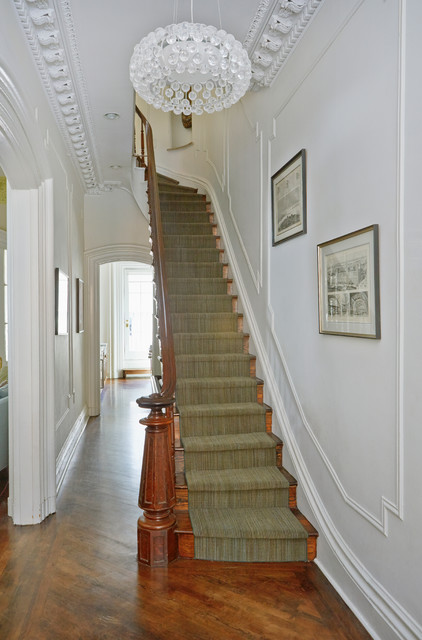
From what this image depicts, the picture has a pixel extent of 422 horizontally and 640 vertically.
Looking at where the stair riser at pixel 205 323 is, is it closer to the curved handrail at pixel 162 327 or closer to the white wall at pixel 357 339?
the white wall at pixel 357 339

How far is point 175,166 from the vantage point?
286 inches

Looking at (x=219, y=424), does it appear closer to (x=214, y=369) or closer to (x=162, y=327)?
(x=214, y=369)

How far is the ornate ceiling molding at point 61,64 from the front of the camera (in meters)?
2.77

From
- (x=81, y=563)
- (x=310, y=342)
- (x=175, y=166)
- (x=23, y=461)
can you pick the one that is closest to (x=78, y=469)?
(x=23, y=461)

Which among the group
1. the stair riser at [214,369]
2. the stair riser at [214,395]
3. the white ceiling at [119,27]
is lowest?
the stair riser at [214,395]

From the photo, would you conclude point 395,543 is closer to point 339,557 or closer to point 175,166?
point 339,557

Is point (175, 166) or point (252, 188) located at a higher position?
point (175, 166)

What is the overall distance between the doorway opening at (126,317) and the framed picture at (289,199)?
8.82 m

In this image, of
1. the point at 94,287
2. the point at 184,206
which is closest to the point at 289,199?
the point at 184,206

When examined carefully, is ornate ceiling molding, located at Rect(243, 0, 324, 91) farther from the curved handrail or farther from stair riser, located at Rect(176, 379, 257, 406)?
stair riser, located at Rect(176, 379, 257, 406)

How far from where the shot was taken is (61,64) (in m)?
3.39

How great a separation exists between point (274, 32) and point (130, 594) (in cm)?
349

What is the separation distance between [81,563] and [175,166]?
589cm

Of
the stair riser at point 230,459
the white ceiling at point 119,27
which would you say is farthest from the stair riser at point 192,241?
the stair riser at point 230,459
